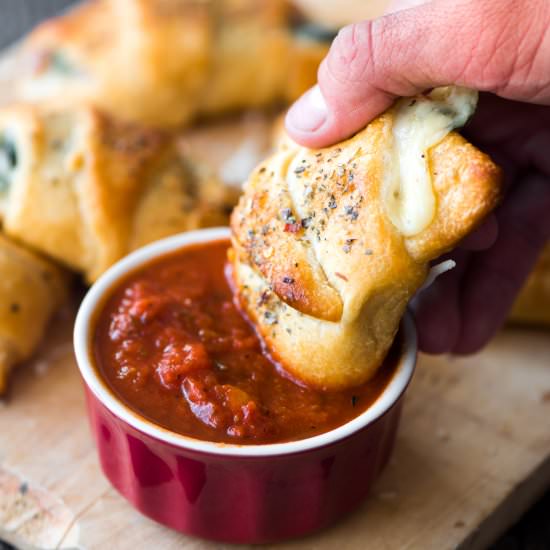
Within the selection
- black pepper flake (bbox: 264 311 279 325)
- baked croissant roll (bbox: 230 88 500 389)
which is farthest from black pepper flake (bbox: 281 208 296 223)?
black pepper flake (bbox: 264 311 279 325)

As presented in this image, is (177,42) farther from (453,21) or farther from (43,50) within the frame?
(453,21)

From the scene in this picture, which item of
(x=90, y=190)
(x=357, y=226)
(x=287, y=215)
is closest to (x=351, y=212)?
(x=357, y=226)

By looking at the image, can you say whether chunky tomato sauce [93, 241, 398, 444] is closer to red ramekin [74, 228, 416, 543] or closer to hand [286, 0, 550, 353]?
red ramekin [74, 228, 416, 543]

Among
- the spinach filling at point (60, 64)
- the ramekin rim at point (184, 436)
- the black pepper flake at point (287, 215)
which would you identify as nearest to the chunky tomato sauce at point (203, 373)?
the ramekin rim at point (184, 436)

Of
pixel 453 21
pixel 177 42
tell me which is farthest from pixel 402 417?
pixel 177 42

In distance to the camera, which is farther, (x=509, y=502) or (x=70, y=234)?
(x=70, y=234)
